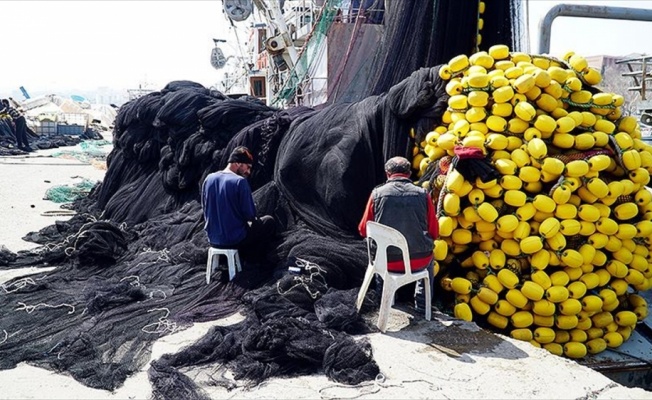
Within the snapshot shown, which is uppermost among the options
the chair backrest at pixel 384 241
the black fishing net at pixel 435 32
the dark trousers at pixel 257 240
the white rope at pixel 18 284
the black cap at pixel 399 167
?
the black fishing net at pixel 435 32

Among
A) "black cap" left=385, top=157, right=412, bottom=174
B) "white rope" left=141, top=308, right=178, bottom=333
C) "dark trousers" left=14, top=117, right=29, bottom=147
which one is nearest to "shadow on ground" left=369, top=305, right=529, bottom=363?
"black cap" left=385, top=157, right=412, bottom=174

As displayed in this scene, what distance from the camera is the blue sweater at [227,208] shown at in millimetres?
5105

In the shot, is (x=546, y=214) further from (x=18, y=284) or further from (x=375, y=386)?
(x=18, y=284)

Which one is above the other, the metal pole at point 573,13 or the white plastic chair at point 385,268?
the metal pole at point 573,13

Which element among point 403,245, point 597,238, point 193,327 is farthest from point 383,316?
point 597,238

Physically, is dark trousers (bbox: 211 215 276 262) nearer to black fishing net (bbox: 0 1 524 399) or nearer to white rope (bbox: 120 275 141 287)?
black fishing net (bbox: 0 1 524 399)

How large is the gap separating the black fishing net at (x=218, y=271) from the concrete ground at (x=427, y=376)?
10 cm

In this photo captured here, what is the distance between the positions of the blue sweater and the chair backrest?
4.70 feet

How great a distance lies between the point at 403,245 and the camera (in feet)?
13.4

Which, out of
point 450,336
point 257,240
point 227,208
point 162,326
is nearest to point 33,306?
point 162,326

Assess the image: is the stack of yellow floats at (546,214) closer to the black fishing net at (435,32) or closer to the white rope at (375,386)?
the white rope at (375,386)

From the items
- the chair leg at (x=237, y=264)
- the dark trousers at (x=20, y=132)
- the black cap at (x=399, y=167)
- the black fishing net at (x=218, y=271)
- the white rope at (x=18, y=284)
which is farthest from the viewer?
the dark trousers at (x=20, y=132)

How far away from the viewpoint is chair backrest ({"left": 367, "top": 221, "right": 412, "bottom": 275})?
4095 millimetres

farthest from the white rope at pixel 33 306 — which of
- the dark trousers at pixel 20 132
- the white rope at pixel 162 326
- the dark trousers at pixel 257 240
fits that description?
the dark trousers at pixel 20 132
